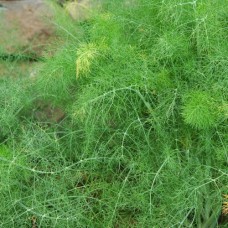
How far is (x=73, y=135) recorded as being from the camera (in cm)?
276

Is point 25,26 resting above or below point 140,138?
above

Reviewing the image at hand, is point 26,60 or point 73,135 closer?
point 73,135

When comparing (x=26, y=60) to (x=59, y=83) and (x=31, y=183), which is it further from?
(x=31, y=183)

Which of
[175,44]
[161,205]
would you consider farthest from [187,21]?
[161,205]

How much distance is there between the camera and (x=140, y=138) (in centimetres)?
266

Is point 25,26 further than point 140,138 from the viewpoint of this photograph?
Yes

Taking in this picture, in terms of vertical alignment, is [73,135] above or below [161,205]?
above

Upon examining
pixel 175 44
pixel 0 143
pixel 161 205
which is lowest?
pixel 161 205

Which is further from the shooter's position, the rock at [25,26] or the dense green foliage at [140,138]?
the rock at [25,26]

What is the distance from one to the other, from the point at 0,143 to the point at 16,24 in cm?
107

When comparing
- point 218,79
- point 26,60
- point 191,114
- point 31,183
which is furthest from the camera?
point 26,60

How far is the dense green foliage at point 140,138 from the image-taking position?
241cm

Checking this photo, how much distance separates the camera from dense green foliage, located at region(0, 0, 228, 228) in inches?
94.9

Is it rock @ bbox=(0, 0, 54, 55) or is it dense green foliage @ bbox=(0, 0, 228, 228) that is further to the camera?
rock @ bbox=(0, 0, 54, 55)
